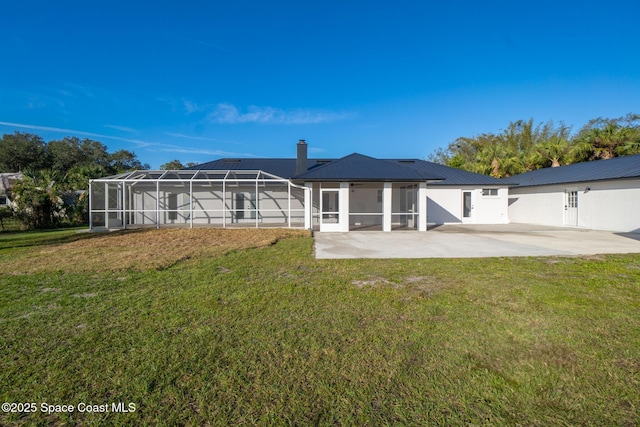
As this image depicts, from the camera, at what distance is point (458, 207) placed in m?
20.1

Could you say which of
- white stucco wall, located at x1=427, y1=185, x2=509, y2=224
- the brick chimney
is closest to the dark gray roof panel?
the brick chimney

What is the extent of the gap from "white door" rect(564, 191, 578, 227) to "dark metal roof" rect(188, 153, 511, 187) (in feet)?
10.7

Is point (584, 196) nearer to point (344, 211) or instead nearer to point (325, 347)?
point (344, 211)

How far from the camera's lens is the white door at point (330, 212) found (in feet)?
50.6

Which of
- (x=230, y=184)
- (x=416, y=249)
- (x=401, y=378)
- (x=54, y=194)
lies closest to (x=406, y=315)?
(x=401, y=378)

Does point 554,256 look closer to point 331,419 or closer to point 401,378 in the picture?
point 401,378

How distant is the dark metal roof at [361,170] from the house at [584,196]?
234 centimetres

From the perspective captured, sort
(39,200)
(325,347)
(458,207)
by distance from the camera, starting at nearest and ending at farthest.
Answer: (325,347) < (39,200) < (458,207)

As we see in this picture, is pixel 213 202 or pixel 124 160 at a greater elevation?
pixel 124 160

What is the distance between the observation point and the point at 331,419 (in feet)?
7.73

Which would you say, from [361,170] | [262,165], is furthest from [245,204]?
[361,170]

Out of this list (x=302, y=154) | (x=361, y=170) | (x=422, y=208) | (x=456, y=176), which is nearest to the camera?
(x=422, y=208)

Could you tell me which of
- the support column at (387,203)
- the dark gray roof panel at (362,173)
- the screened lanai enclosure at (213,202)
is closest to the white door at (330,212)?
the dark gray roof panel at (362,173)

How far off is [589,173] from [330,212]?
14981 mm
